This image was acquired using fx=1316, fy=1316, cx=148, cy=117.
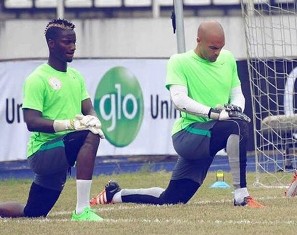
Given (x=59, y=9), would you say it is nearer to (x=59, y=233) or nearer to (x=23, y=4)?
(x=23, y=4)

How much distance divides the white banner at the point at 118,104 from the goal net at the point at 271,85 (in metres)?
2.73

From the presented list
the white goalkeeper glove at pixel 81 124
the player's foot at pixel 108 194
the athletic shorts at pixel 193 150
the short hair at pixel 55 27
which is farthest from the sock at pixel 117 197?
the short hair at pixel 55 27

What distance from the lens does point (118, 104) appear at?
1986cm

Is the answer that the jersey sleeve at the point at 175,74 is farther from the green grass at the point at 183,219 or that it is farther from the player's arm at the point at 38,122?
the player's arm at the point at 38,122

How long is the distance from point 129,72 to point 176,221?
33.4ft

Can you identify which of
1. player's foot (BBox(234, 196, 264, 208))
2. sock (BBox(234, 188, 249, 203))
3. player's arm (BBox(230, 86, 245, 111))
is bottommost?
player's foot (BBox(234, 196, 264, 208))

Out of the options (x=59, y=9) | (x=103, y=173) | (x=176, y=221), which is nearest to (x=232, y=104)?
(x=176, y=221)

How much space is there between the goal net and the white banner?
2730 mm

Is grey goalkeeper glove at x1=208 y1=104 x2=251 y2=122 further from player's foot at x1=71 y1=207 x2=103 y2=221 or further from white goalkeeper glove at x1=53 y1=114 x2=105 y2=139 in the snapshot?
player's foot at x1=71 y1=207 x2=103 y2=221

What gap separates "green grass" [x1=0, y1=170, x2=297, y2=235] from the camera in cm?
956

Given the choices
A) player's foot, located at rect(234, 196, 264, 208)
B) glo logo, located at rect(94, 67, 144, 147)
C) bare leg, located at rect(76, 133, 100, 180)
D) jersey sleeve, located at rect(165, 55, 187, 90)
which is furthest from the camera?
glo logo, located at rect(94, 67, 144, 147)

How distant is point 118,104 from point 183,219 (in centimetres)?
960

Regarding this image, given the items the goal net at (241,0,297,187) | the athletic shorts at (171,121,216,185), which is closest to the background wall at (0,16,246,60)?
the goal net at (241,0,297,187)

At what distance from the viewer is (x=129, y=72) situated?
66.3 ft
